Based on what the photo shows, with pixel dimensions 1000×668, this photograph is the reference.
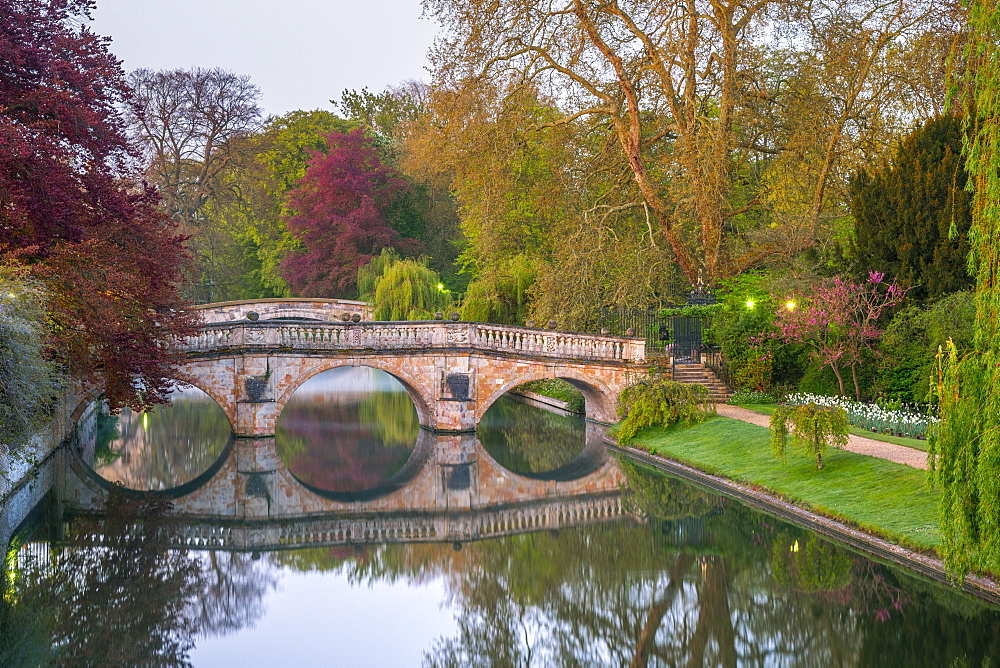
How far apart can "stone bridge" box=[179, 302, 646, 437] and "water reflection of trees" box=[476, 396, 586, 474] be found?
1094 millimetres

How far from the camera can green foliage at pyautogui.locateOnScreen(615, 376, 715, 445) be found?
792 inches

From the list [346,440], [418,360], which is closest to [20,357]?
[418,360]

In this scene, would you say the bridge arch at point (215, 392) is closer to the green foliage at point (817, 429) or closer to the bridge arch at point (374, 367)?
the bridge arch at point (374, 367)

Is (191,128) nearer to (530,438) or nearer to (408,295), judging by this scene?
(408,295)

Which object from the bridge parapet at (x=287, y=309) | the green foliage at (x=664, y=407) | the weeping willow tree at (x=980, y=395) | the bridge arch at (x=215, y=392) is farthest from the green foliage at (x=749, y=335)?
the bridge parapet at (x=287, y=309)

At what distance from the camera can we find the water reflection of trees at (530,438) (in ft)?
64.5

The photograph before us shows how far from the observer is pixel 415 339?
22.2m

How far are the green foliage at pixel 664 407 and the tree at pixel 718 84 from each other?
18.1 feet

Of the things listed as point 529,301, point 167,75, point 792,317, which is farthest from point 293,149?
point 792,317

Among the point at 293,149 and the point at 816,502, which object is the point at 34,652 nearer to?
the point at 816,502

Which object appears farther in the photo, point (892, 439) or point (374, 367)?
point (374, 367)

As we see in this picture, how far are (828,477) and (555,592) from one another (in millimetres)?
5633

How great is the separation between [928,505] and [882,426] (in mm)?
5854

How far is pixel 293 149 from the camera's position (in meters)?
44.5
